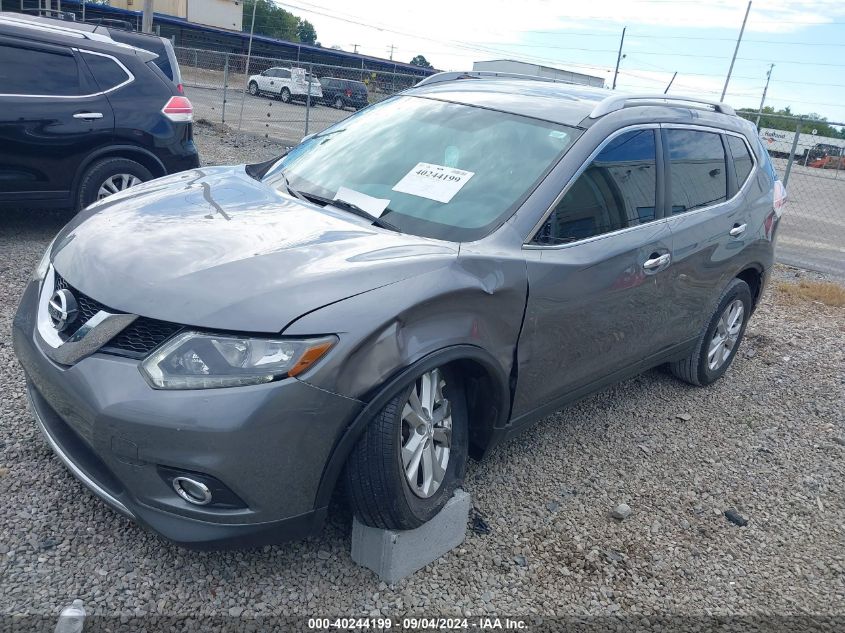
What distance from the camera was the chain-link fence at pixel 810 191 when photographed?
10133 mm

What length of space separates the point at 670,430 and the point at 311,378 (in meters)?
2.89

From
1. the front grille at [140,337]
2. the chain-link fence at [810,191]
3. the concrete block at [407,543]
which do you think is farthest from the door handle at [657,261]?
the chain-link fence at [810,191]

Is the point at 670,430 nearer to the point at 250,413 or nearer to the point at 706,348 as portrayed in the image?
the point at 706,348

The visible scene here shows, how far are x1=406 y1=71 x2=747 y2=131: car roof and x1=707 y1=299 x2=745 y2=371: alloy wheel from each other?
1.25 metres

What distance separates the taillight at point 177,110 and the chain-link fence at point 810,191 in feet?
25.3

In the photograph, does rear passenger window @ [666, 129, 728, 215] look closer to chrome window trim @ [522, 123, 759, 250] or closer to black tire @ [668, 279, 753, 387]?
chrome window trim @ [522, 123, 759, 250]

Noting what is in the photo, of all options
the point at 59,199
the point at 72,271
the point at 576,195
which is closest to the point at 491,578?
the point at 576,195

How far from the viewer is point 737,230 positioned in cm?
460

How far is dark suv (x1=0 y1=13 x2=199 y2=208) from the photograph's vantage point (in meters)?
6.00

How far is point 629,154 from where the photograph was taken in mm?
3719

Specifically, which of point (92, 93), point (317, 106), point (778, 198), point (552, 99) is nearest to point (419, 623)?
point (552, 99)

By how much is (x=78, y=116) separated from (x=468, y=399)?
4.90 metres

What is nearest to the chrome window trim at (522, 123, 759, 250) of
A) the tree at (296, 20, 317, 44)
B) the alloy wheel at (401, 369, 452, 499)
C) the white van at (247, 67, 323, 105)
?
the alloy wheel at (401, 369, 452, 499)

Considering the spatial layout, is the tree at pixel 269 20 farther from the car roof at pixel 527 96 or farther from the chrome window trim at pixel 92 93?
the car roof at pixel 527 96
